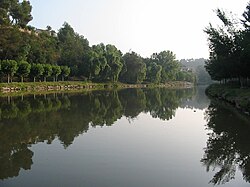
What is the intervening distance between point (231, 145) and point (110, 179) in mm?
6824

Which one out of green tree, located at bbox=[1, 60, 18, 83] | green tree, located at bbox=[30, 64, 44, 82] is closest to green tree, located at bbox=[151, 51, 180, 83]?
green tree, located at bbox=[30, 64, 44, 82]

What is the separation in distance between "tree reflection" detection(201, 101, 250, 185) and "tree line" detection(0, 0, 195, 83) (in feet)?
157

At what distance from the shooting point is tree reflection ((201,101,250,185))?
33.8 feet

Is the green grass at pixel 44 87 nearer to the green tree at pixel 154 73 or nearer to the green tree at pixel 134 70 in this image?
the green tree at pixel 134 70

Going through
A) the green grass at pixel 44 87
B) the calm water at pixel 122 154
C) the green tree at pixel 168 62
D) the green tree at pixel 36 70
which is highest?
the green tree at pixel 168 62

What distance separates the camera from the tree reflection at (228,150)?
10.3m

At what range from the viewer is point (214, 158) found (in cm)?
1212

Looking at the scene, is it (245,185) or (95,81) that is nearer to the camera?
(245,185)

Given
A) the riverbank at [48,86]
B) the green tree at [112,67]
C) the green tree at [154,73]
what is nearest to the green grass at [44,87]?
the riverbank at [48,86]

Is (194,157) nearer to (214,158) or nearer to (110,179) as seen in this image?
(214,158)

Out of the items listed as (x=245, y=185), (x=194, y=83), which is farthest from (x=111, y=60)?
(x=245, y=185)

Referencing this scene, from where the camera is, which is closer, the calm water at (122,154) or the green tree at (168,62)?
the calm water at (122,154)

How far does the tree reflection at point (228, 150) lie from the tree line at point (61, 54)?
157 ft

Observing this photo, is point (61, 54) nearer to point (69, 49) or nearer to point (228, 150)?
point (69, 49)
